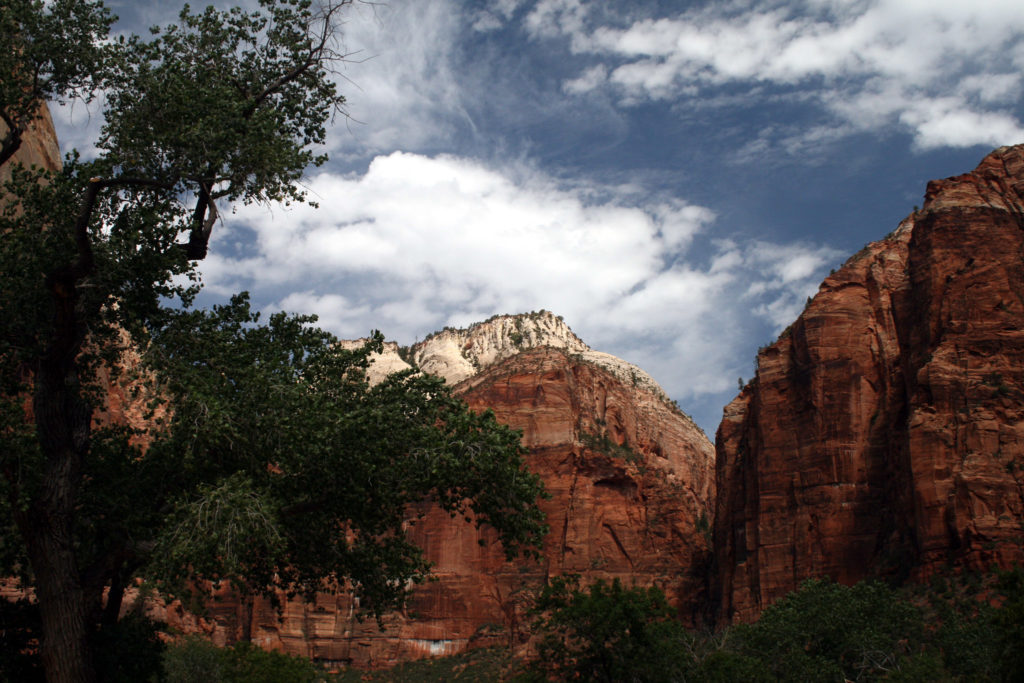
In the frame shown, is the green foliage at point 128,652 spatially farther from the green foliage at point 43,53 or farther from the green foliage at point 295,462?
the green foliage at point 43,53

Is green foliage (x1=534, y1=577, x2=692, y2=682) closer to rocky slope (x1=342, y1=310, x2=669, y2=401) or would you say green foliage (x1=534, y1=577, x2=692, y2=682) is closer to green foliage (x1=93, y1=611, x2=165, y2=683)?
green foliage (x1=93, y1=611, x2=165, y2=683)

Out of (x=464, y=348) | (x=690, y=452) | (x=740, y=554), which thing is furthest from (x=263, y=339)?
(x=464, y=348)

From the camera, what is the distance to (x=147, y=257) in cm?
1479

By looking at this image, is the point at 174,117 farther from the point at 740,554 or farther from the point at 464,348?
the point at 464,348

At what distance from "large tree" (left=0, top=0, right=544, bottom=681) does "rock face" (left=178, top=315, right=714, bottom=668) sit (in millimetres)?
62135

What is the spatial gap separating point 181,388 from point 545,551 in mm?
70433

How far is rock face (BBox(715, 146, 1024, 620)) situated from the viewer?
49.2 meters

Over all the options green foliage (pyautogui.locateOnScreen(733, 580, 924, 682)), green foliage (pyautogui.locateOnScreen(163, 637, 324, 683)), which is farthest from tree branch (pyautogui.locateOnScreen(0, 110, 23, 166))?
green foliage (pyautogui.locateOnScreen(163, 637, 324, 683))

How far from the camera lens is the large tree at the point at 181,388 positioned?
13469 millimetres

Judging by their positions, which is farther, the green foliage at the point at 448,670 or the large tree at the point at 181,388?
the green foliage at the point at 448,670

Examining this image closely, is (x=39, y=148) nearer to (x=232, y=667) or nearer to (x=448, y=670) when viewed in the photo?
(x=232, y=667)

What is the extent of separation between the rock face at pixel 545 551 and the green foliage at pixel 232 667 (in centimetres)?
1701

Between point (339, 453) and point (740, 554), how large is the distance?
57.1m

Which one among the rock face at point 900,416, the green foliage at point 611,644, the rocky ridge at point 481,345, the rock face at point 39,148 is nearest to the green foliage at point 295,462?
the green foliage at point 611,644
